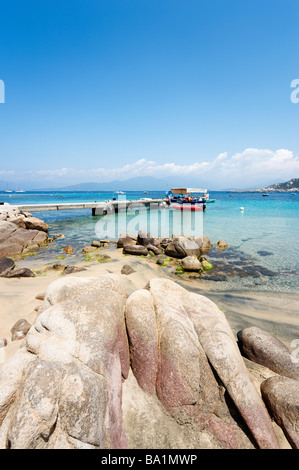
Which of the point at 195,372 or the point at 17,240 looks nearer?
the point at 195,372

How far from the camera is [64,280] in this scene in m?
4.58

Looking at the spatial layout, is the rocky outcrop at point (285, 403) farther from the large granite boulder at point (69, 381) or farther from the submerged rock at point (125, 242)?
the submerged rock at point (125, 242)

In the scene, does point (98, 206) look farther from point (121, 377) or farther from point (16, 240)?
point (121, 377)

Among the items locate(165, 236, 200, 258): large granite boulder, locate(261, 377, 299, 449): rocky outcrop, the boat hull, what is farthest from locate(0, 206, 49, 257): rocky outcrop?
the boat hull

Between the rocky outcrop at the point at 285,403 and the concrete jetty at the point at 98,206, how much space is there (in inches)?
1311

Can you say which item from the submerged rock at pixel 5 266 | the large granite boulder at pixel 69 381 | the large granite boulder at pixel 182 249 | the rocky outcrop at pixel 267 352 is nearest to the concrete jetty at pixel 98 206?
the submerged rock at pixel 5 266

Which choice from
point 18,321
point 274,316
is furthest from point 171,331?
point 274,316

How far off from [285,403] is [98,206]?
37.8 meters

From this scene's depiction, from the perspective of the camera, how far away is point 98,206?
38.6 meters

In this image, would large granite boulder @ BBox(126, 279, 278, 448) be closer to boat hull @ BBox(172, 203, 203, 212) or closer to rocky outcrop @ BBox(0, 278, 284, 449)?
rocky outcrop @ BBox(0, 278, 284, 449)

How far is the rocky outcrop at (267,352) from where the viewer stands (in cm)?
457

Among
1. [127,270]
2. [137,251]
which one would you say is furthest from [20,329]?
[137,251]

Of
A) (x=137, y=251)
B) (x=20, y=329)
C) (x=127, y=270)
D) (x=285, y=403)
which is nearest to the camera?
(x=285, y=403)
